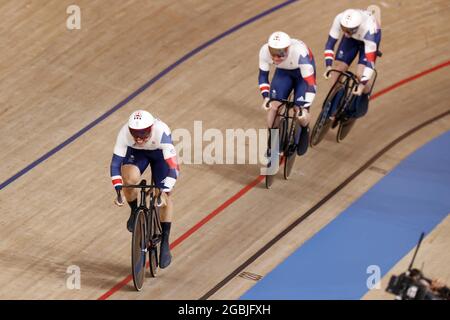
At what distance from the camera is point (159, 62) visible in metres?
12.3

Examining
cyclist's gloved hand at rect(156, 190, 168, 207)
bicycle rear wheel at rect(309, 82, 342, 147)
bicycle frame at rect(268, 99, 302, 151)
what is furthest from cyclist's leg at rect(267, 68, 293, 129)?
cyclist's gloved hand at rect(156, 190, 168, 207)

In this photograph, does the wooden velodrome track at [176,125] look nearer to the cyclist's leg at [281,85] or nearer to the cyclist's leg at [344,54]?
the cyclist's leg at [344,54]

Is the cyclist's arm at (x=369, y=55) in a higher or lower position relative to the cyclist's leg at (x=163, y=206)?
higher

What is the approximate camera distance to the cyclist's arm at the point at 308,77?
10047mm

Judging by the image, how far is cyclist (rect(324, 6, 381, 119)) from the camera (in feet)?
34.8

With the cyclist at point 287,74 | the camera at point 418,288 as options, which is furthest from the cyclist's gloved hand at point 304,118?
the camera at point 418,288

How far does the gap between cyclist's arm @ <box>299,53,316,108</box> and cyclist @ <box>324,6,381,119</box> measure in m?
0.48

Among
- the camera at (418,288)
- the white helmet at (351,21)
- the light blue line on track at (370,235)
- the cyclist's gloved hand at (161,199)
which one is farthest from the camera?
the white helmet at (351,21)

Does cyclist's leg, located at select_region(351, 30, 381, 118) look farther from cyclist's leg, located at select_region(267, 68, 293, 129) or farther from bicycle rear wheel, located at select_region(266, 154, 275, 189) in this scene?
bicycle rear wheel, located at select_region(266, 154, 275, 189)

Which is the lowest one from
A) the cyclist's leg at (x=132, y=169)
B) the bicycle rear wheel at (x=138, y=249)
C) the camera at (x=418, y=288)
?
the camera at (x=418, y=288)

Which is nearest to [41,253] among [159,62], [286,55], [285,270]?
[285,270]

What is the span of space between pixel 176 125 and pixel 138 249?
107 inches
